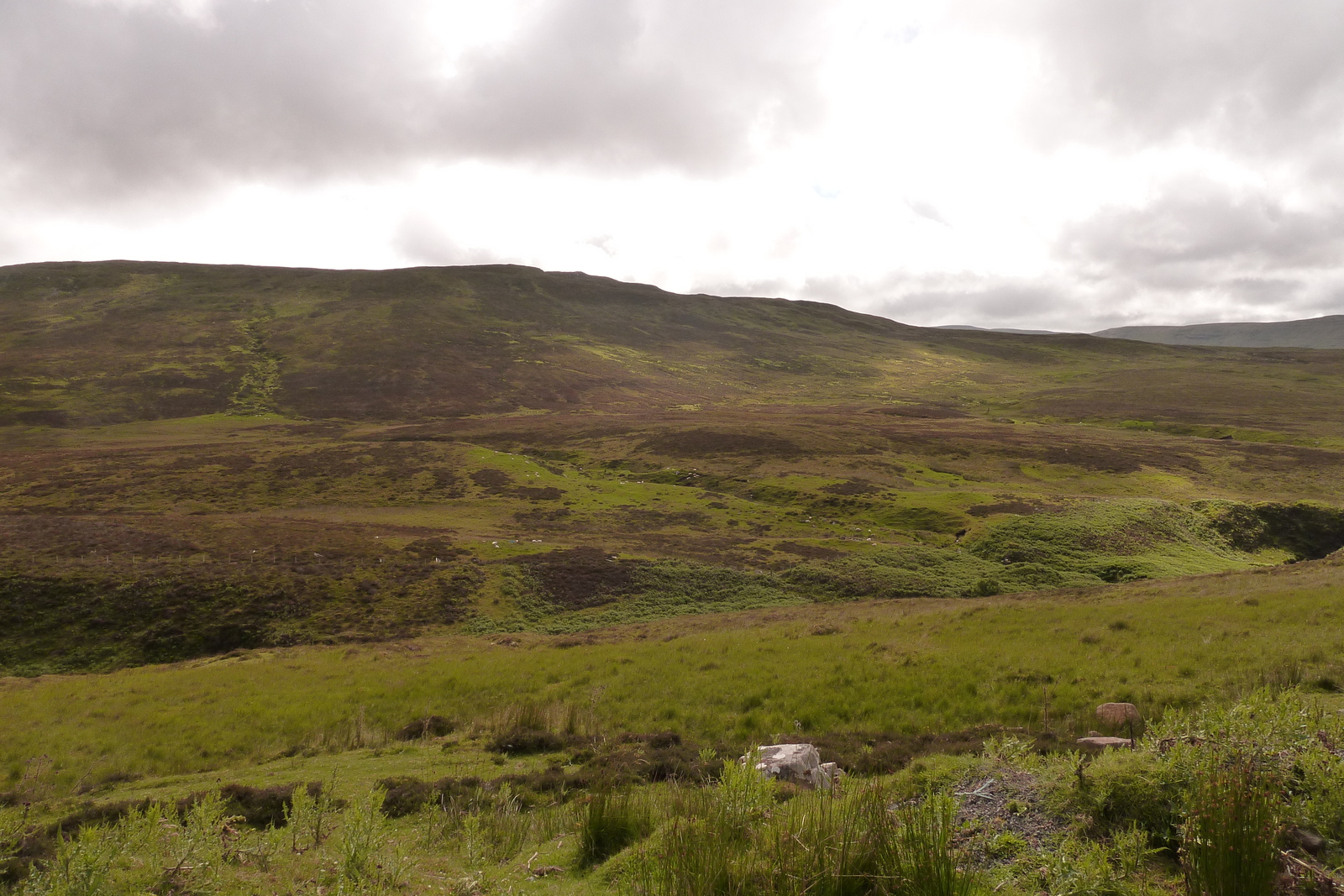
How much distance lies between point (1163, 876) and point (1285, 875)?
0.75m

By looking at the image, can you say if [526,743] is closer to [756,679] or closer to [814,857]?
[756,679]

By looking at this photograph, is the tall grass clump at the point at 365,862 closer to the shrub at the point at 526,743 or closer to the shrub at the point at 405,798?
the shrub at the point at 405,798

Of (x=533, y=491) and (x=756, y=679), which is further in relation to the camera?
(x=533, y=491)

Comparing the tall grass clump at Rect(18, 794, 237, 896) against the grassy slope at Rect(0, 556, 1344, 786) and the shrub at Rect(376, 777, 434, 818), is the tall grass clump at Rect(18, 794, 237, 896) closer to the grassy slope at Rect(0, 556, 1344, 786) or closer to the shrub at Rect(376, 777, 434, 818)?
the shrub at Rect(376, 777, 434, 818)

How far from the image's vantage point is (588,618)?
1246 inches

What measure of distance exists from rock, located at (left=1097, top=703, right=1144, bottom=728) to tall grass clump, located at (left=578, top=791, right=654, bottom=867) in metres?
9.11

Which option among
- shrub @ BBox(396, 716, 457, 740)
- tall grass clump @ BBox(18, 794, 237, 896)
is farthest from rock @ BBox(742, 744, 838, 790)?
shrub @ BBox(396, 716, 457, 740)

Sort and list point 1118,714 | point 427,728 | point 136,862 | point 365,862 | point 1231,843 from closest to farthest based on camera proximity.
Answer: point 1231,843
point 365,862
point 136,862
point 1118,714
point 427,728

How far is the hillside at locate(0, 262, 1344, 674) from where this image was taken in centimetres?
3109

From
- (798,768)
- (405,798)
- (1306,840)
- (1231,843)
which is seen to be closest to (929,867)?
(1231,843)

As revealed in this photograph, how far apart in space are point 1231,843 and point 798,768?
6032mm

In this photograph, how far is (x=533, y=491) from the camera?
5816 cm

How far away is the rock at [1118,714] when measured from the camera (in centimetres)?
1131

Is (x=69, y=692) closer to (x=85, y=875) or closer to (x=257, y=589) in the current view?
(x=257, y=589)
